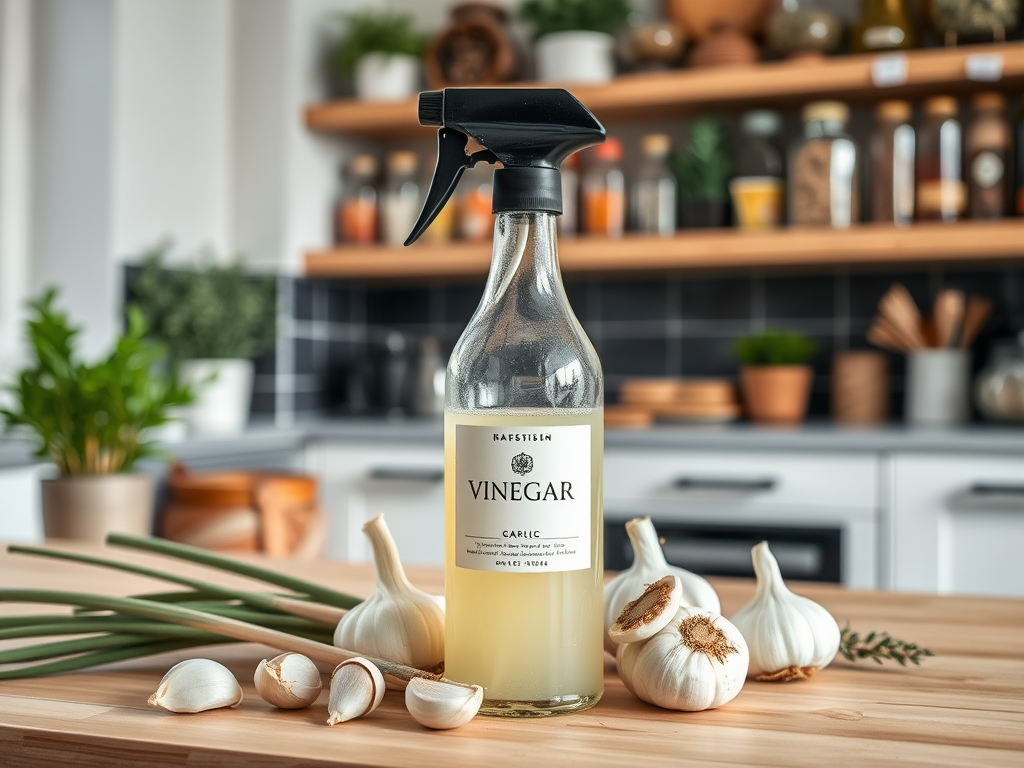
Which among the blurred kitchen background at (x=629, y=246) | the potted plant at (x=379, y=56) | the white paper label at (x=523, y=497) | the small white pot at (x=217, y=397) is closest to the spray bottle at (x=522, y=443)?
the white paper label at (x=523, y=497)

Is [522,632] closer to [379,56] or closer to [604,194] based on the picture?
[604,194]

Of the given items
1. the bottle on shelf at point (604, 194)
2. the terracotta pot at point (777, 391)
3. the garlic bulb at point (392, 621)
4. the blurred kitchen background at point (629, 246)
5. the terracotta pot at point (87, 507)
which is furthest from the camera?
the bottle on shelf at point (604, 194)

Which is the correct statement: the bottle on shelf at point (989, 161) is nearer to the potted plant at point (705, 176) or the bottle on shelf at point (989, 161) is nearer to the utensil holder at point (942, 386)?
the utensil holder at point (942, 386)

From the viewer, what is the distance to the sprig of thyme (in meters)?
0.67

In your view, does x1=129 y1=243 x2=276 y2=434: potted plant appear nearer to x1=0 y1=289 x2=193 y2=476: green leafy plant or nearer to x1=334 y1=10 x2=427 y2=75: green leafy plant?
x1=334 y1=10 x2=427 y2=75: green leafy plant

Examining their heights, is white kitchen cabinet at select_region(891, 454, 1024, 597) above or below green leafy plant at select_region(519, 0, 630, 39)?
below

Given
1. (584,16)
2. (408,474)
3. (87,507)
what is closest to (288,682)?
(87,507)

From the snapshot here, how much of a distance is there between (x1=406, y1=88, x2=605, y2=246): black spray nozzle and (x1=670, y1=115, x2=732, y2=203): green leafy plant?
228 centimetres

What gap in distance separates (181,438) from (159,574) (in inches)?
69.1

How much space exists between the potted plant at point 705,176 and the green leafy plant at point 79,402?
160 cm

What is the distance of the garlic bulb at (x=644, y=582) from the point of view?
656 mm

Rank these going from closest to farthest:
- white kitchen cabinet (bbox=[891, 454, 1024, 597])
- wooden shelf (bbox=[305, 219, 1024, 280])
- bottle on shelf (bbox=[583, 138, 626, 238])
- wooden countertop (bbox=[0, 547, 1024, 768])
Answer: wooden countertop (bbox=[0, 547, 1024, 768]) → white kitchen cabinet (bbox=[891, 454, 1024, 597]) → wooden shelf (bbox=[305, 219, 1024, 280]) → bottle on shelf (bbox=[583, 138, 626, 238])

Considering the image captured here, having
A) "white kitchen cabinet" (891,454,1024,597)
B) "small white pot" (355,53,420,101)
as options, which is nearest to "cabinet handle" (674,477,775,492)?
"white kitchen cabinet" (891,454,1024,597)

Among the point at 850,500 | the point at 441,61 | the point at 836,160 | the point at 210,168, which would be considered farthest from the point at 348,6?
the point at 850,500
